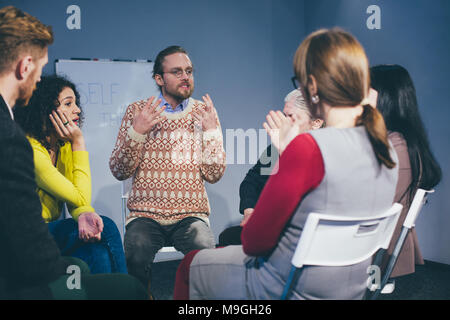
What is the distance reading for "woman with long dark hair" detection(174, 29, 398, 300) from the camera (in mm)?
957

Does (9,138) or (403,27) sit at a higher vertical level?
(403,27)

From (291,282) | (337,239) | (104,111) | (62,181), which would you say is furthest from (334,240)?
(104,111)

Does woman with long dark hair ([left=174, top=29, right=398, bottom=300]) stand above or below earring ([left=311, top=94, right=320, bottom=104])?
below

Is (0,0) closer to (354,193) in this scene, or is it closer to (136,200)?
(136,200)

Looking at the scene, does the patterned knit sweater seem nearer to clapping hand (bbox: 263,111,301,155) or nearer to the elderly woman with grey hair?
the elderly woman with grey hair

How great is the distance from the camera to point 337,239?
3.30 feet

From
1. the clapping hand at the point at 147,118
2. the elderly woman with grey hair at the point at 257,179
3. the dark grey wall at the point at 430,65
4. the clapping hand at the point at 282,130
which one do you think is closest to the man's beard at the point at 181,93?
the clapping hand at the point at 147,118

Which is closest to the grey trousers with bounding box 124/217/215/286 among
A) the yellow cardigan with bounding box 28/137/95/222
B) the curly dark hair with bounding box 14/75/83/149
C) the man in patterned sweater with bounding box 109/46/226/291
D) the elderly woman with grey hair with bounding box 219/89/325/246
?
the man in patterned sweater with bounding box 109/46/226/291

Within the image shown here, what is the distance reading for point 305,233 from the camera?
97 centimetres

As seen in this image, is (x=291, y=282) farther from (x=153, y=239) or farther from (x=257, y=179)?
(x=257, y=179)

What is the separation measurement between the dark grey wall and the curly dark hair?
317 centimetres

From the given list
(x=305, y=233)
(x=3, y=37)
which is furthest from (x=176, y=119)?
(x=305, y=233)
